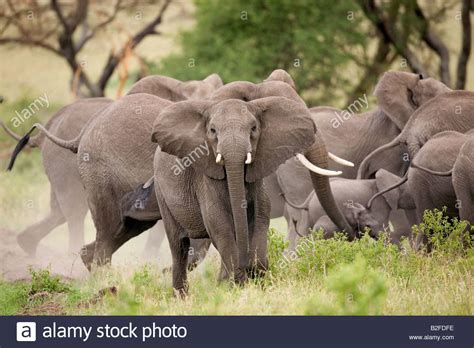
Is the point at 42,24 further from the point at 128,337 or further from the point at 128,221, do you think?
the point at 128,337

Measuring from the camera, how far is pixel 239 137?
848 cm

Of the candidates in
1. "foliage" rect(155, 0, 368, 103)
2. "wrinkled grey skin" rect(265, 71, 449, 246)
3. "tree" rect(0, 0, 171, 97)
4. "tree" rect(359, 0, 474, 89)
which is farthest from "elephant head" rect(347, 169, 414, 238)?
"tree" rect(0, 0, 171, 97)

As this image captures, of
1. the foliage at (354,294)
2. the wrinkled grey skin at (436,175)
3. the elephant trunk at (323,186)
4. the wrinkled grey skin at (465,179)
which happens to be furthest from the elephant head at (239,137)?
the wrinkled grey skin at (436,175)

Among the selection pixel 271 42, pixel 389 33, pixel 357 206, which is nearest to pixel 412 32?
pixel 389 33

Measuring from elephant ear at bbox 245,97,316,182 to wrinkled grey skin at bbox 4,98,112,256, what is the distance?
14.3 ft

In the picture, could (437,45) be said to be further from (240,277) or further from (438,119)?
(240,277)

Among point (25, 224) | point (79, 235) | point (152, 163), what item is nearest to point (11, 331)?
point (152, 163)

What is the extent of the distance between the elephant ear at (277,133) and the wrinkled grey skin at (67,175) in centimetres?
435

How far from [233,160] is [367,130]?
491 centimetres

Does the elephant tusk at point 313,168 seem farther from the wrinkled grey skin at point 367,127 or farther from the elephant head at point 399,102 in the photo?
the wrinkled grey skin at point 367,127

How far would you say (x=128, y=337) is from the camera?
25.2 ft

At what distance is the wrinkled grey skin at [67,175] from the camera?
13.1 meters

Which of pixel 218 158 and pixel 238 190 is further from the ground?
pixel 218 158

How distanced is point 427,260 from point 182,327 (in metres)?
2.46
